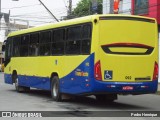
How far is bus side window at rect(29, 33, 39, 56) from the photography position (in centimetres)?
2165

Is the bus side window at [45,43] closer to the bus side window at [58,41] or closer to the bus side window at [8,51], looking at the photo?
the bus side window at [58,41]

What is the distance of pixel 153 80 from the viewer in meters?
17.1

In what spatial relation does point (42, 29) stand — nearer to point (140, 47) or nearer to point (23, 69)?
point (23, 69)

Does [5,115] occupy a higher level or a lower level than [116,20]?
lower

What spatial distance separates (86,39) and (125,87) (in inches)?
87.1

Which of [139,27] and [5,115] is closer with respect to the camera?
[5,115]

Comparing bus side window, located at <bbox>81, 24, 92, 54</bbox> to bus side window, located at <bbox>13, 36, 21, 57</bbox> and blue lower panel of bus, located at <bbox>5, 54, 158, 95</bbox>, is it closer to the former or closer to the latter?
blue lower panel of bus, located at <bbox>5, 54, 158, 95</bbox>

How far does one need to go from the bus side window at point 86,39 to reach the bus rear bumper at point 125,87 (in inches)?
54.1

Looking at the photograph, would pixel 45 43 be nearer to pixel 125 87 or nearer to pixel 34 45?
pixel 34 45

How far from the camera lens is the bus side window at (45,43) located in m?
20.2

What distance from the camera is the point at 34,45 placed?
21.9 meters

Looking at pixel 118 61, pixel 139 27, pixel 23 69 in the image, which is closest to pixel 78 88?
pixel 118 61

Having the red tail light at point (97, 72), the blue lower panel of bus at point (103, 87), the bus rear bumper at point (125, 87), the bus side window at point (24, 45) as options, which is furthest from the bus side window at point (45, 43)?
the bus rear bumper at point (125, 87)

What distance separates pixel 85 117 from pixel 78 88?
11.1 feet
